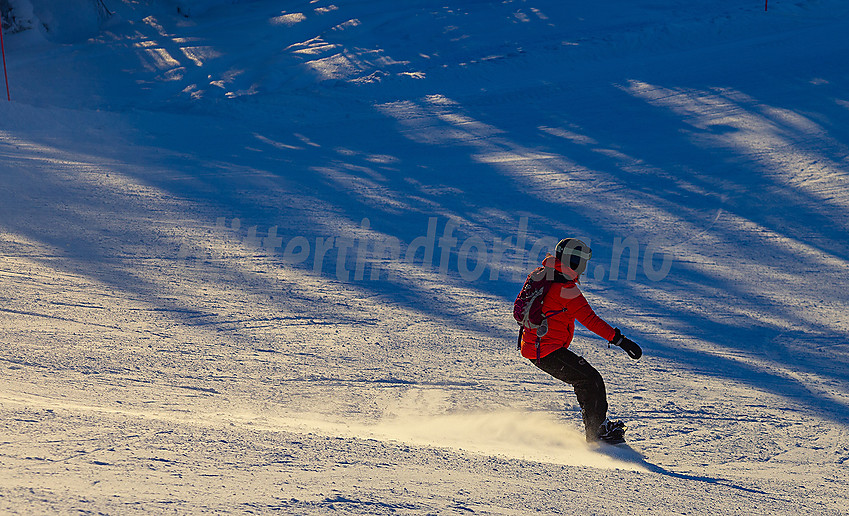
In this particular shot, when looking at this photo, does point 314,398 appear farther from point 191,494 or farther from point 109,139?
point 109,139

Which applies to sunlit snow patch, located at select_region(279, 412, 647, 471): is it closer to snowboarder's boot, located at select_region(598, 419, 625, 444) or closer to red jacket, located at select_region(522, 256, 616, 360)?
snowboarder's boot, located at select_region(598, 419, 625, 444)

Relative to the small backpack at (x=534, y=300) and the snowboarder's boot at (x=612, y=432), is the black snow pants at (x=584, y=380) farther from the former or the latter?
the small backpack at (x=534, y=300)

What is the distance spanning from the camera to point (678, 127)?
11.6 meters

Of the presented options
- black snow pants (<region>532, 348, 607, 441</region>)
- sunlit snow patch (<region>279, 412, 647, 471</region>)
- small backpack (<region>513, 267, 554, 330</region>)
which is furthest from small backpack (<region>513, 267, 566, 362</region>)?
sunlit snow patch (<region>279, 412, 647, 471</region>)

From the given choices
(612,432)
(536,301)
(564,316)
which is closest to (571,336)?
(564,316)

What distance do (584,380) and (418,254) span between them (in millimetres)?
3838

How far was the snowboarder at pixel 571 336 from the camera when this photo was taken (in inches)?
179

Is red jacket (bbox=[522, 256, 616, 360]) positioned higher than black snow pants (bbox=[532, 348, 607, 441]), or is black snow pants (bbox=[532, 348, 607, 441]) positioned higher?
red jacket (bbox=[522, 256, 616, 360])

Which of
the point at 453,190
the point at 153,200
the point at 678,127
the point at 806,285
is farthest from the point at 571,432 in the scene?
the point at 678,127

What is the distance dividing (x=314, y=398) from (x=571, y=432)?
6.09 feet

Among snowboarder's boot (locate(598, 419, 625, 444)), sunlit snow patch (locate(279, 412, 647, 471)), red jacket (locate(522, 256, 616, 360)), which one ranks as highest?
red jacket (locate(522, 256, 616, 360))

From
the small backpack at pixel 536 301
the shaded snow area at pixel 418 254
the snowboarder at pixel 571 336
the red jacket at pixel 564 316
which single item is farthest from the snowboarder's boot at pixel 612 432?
the small backpack at pixel 536 301

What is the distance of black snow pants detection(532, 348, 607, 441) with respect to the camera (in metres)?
4.79

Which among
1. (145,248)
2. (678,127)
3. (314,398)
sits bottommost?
(314,398)
